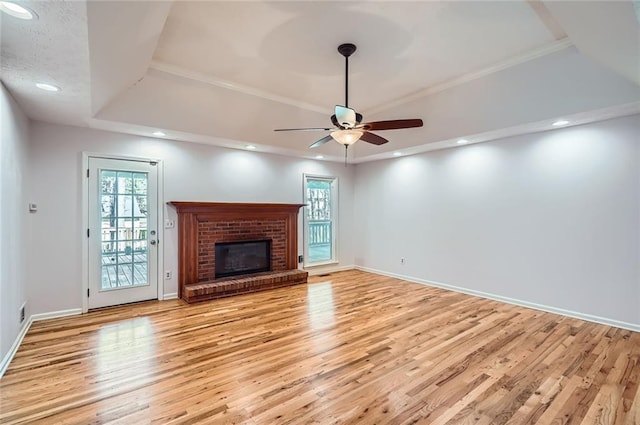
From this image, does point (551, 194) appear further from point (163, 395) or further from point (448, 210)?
point (163, 395)

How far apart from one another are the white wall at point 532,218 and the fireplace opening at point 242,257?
260cm

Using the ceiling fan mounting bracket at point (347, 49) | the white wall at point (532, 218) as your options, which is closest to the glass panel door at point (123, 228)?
the ceiling fan mounting bracket at point (347, 49)

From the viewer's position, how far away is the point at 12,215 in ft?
9.81

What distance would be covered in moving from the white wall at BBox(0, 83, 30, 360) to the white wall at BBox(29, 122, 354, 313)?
0.26m

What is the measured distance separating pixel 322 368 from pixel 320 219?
4246 millimetres

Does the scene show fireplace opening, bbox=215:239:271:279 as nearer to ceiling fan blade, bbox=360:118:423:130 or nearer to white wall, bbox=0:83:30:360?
white wall, bbox=0:83:30:360

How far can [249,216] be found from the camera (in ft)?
18.2

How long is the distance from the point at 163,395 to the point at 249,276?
3119 mm

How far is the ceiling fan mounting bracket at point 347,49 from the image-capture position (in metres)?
3.16

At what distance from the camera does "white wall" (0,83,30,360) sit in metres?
2.68

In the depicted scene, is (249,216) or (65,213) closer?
(65,213)

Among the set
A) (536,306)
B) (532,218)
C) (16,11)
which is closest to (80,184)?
(16,11)

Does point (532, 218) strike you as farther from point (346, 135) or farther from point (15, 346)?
point (15, 346)

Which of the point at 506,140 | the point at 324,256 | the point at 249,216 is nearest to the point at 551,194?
the point at 506,140
